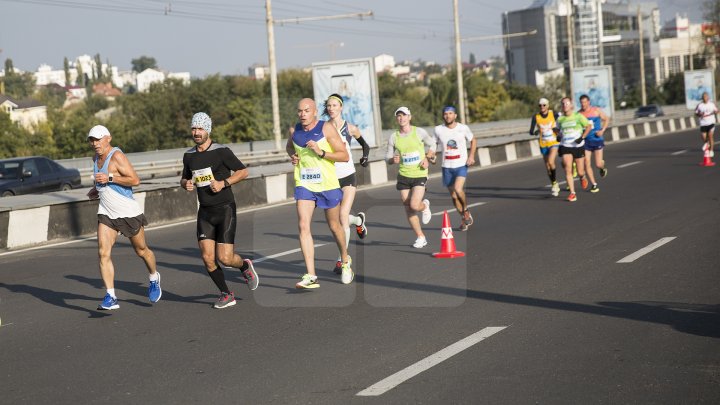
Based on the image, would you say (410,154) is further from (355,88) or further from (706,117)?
(355,88)

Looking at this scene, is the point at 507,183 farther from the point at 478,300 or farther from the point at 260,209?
the point at 478,300

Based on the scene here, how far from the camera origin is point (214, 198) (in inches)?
384

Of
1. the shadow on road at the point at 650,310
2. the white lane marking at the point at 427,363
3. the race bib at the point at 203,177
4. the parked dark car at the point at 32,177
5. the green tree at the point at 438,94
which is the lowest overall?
the shadow on road at the point at 650,310

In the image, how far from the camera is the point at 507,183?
83.4 ft

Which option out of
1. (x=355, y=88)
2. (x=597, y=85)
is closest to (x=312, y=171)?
(x=355, y=88)

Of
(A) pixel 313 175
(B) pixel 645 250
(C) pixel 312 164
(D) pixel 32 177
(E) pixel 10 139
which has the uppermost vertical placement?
(E) pixel 10 139

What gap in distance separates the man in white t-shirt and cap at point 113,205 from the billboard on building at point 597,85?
1877 inches

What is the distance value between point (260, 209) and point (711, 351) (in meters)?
15.6

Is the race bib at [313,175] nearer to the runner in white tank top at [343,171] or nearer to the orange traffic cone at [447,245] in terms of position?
the runner in white tank top at [343,171]

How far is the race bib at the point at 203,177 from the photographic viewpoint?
31.7 feet

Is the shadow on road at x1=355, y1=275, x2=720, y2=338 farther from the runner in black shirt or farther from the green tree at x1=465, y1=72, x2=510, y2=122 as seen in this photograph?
the green tree at x1=465, y1=72, x2=510, y2=122

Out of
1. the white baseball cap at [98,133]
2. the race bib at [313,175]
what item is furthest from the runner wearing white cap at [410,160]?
the white baseball cap at [98,133]

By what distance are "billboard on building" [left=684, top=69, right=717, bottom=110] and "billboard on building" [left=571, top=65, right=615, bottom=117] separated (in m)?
26.0

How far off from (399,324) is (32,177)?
21705 millimetres
